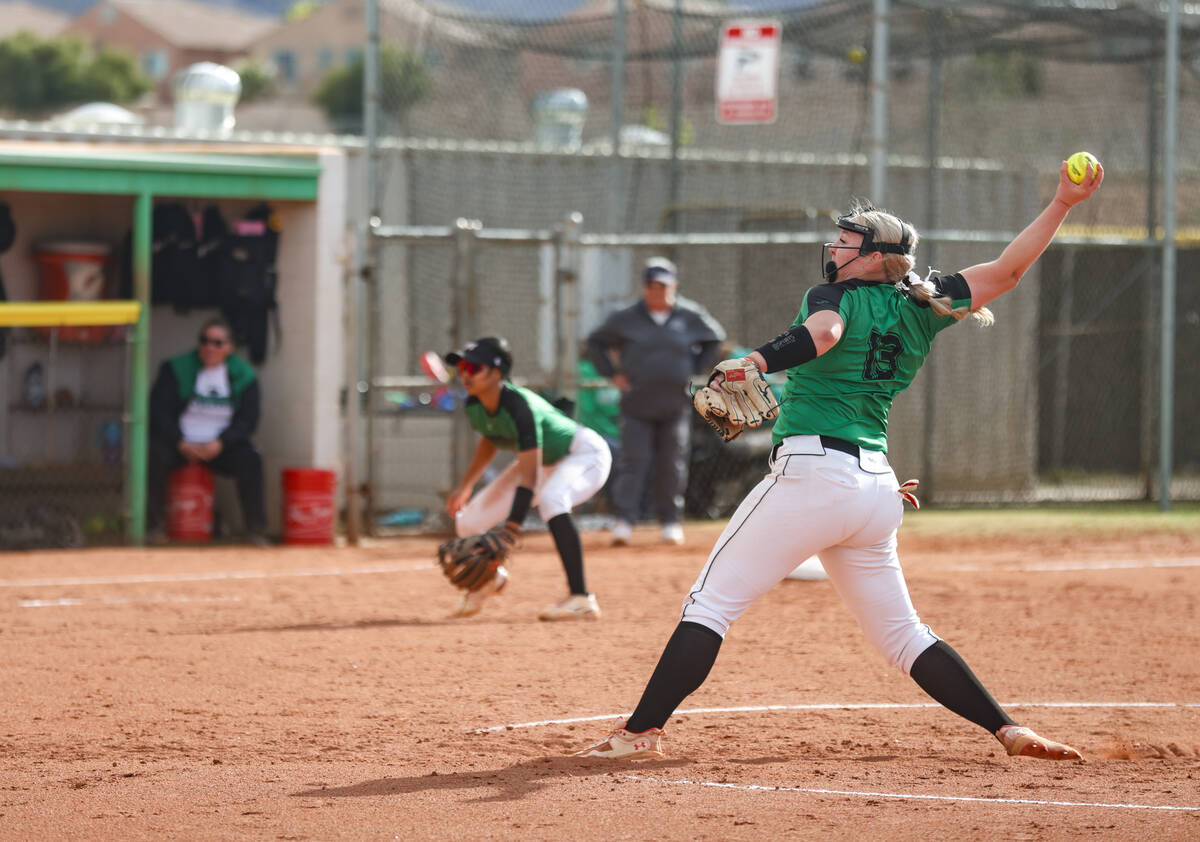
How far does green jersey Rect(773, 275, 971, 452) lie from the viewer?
17.5ft

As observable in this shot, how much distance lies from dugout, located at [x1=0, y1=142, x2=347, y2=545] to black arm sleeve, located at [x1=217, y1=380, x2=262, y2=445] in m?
0.47

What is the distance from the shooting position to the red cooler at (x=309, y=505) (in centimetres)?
1259

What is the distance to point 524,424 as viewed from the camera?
8.38 m

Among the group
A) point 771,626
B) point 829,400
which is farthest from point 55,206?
point 829,400

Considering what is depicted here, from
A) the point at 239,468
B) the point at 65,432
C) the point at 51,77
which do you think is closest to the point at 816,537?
the point at 239,468

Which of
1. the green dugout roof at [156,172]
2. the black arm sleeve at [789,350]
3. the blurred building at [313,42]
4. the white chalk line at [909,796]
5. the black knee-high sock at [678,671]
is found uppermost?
the blurred building at [313,42]

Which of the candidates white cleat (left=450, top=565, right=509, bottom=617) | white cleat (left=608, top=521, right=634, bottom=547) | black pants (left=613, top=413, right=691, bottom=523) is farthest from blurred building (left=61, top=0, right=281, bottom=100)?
white cleat (left=450, top=565, right=509, bottom=617)

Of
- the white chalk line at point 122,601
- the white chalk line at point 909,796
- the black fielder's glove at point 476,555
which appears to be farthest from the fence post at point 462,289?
the white chalk line at point 909,796

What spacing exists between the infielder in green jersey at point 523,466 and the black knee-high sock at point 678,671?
9.76 ft

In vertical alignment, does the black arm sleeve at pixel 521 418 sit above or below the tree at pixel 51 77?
below

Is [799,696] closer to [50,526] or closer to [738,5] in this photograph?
[50,526]

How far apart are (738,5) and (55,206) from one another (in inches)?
268

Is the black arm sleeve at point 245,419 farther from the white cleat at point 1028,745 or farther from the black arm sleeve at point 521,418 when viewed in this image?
the white cleat at point 1028,745

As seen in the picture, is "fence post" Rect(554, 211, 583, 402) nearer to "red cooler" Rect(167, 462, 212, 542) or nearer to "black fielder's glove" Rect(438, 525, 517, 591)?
"red cooler" Rect(167, 462, 212, 542)
